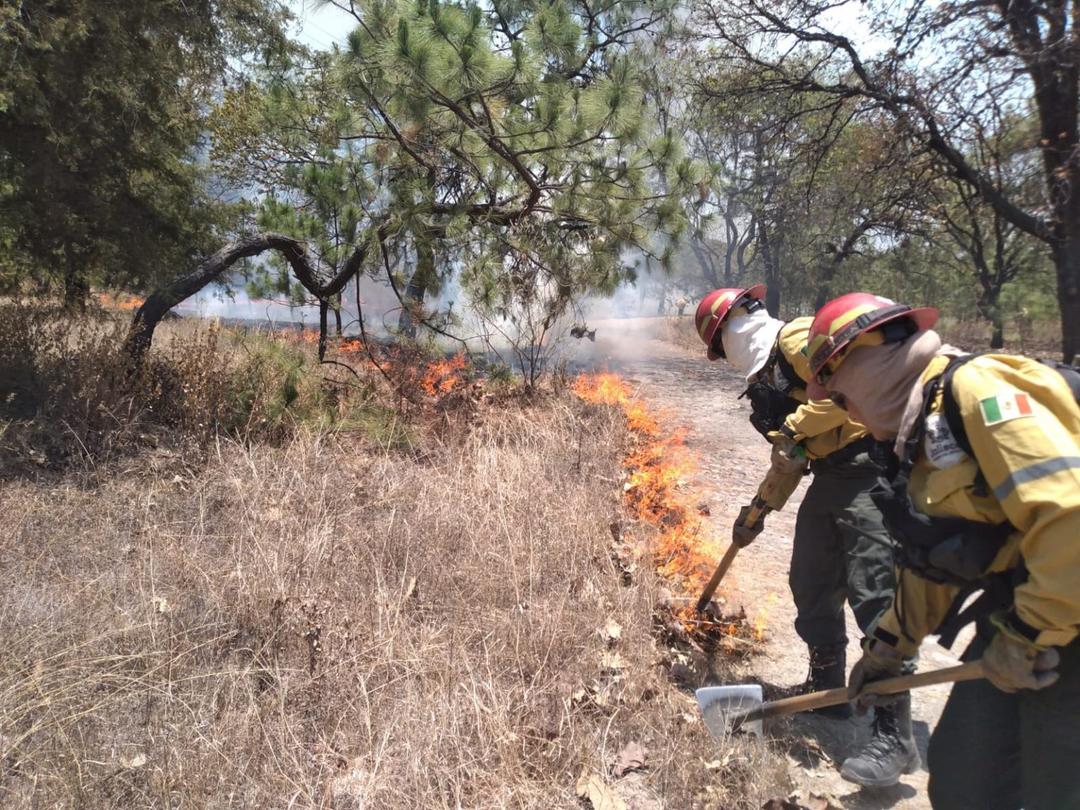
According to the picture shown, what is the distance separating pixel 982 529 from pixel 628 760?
4.51 feet

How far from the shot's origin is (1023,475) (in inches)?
57.1

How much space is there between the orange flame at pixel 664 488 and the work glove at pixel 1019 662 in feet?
6.51

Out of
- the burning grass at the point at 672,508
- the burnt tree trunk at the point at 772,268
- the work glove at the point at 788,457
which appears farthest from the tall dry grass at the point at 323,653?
the burnt tree trunk at the point at 772,268

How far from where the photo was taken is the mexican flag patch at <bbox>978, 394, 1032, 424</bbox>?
150cm

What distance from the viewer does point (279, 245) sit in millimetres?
6262

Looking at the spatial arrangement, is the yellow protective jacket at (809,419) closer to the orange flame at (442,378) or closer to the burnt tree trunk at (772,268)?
the orange flame at (442,378)

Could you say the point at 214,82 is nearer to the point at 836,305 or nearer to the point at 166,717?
the point at 166,717

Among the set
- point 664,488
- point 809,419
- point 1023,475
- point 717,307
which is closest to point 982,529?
point 1023,475

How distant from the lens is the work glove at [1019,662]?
1.56m

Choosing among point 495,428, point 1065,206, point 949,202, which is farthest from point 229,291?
point 949,202

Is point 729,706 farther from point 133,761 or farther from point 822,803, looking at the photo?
point 133,761

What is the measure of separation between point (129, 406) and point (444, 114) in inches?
127

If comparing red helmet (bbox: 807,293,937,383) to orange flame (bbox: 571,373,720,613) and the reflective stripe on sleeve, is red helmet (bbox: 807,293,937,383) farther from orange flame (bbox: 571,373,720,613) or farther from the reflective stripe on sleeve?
orange flame (bbox: 571,373,720,613)

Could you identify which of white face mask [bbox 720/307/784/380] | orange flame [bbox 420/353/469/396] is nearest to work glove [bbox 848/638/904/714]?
white face mask [bbox 720/307/784/380]
